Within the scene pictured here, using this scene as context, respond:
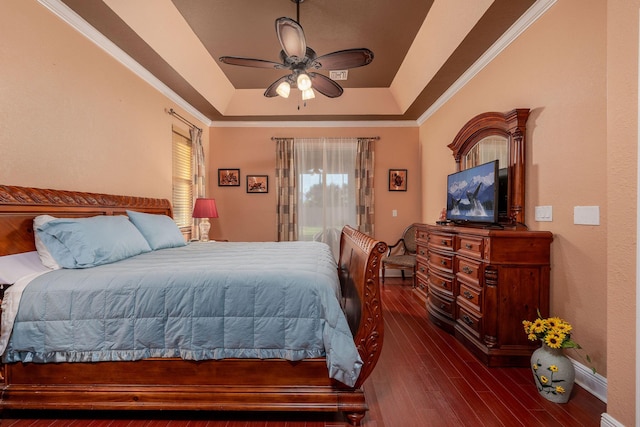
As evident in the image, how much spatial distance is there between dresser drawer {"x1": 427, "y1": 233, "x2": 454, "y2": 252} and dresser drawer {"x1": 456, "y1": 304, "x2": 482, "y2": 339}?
569 millimetres

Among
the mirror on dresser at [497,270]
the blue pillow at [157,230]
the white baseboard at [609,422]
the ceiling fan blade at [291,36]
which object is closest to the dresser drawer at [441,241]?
the mirror on dresser at [497,270]

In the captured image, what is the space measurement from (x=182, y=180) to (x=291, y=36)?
2.98 m

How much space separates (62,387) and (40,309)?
47cm

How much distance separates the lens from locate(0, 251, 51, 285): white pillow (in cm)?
163

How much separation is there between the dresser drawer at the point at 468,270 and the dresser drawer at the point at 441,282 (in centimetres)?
18

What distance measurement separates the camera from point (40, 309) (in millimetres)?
1545

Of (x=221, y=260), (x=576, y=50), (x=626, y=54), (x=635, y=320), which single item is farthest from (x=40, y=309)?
(x=576, y=50)

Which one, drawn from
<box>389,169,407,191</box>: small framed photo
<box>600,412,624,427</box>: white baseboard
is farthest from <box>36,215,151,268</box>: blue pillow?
<box>389,169,407,191</box>: small framed photo

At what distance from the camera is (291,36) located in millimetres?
2150

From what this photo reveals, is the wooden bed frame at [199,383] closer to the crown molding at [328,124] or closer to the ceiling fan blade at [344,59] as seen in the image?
the ceiling fan blade at [344,59]

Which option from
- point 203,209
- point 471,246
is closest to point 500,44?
point 471,246

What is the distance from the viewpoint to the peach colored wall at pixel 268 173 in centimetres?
512

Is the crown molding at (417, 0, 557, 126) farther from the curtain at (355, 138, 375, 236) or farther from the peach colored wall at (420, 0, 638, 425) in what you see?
the curtain at (355, 138, 375, 236)

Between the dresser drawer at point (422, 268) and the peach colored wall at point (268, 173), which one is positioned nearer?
the dresser drawer at point (422, 268)
